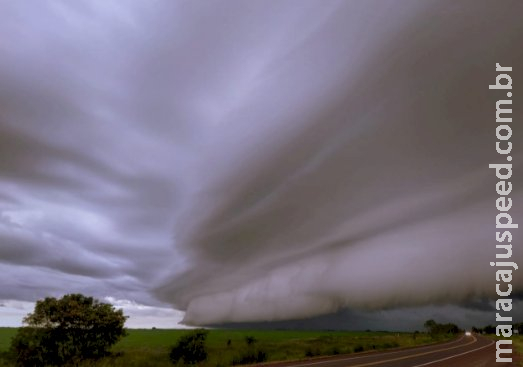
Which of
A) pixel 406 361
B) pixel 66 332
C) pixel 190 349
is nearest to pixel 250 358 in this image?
pixel 190 349

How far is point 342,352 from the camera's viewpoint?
38344mm

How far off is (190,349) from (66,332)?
8.32 metres

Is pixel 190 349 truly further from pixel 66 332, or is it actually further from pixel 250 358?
pixel 66 332

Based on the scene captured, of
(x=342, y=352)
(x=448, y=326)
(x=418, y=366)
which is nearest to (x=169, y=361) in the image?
(x=418, y=366)

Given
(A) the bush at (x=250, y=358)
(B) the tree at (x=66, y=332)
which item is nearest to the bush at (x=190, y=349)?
(A) the bush at (x=250, y=358)

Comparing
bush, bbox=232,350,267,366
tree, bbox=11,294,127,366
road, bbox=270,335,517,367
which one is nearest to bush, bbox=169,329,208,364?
bush, bbox=232,350,267,366

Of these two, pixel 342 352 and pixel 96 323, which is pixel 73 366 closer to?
pixel 96 323

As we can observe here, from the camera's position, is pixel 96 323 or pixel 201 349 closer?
pixel 96 323

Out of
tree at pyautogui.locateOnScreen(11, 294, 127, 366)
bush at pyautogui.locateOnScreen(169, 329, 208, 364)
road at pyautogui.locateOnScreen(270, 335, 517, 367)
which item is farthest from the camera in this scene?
bush at pyautogui.locateOnScreen(169, 329, 208, 364)

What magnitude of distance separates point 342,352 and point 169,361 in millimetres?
19541

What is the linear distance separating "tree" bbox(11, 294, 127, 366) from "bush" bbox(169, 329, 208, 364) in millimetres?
4410

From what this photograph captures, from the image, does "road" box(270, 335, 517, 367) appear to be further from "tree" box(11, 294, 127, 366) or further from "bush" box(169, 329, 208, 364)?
"tree" box(11, 294, 127, 366)

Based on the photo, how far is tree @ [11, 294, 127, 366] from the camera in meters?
23.7

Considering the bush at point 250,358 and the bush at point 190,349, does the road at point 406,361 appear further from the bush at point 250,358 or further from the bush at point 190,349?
the bush at point 190,349
